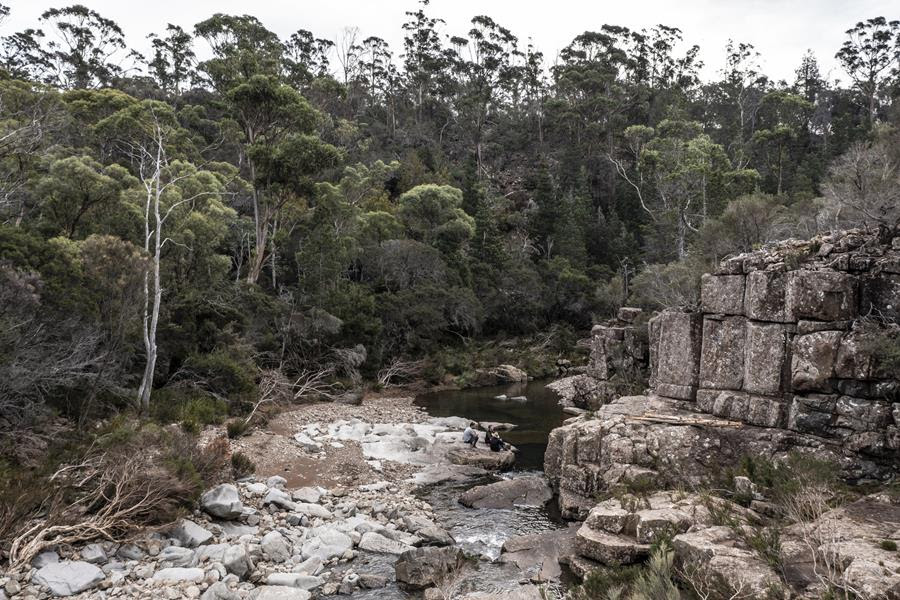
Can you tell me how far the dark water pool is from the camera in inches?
804

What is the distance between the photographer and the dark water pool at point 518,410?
20.4 metres

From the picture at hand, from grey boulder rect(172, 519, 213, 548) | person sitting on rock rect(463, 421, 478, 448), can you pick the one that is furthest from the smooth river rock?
grey boulder rect(172, 519, 213, 548)

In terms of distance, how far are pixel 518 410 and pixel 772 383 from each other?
13167 mm

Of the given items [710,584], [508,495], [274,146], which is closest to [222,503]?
[508,495]

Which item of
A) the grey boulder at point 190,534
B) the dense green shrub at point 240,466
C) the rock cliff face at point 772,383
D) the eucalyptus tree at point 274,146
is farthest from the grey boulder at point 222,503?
the eucalyptus tree at point 274,146

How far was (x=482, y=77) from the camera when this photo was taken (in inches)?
2489

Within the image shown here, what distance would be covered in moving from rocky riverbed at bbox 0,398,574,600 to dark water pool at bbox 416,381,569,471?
2.00 meters

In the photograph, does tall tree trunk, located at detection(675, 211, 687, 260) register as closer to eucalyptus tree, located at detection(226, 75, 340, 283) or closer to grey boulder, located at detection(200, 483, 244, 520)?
eucalyptus tree, located at detection(226, 75, 340, 283)

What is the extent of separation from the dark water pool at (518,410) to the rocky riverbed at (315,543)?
2002 mm

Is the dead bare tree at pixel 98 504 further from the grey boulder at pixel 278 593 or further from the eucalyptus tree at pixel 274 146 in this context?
the eucalyptus tree at pixel 274 146

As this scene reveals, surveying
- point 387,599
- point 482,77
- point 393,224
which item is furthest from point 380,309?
point 482,77

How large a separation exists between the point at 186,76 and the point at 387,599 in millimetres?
54153

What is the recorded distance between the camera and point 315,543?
1178 centimetres

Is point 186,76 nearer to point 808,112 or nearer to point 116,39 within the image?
point 116,39
